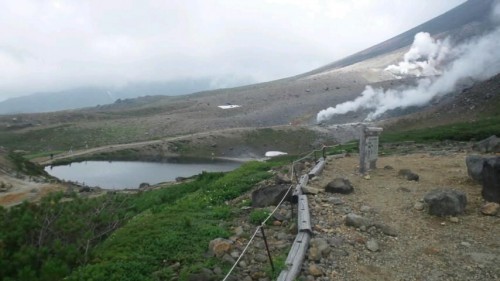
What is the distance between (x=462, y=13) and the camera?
169 metres

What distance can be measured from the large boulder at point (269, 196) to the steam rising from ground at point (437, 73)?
80755 mm

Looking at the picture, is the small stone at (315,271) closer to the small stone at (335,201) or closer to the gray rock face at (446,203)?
the small stone at (335,201)

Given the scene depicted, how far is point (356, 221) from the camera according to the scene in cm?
899

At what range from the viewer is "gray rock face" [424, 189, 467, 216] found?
9.42 m

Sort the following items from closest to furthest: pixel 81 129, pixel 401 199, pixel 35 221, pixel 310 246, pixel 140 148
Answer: pixel 310 246 < pixel 35 221 < pixel 401 199 < pixel 140 148 < pixel 81 129

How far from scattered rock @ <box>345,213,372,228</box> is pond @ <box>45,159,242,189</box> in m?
38.2

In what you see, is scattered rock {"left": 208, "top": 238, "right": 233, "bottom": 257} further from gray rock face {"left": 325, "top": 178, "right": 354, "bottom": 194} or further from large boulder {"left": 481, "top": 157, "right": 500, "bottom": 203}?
large boulder {"left": 481, "top": 157, "right": 500, "bottom": 203}

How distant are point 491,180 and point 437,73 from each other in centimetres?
11678

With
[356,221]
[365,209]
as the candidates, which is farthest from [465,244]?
[365,209]

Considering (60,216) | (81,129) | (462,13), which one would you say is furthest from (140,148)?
(462,13)

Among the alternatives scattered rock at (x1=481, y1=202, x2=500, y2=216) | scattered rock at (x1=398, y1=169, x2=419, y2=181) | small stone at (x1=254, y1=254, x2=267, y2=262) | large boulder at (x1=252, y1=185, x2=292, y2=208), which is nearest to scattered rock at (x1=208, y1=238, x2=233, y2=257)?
small stone at (x1=254, y1=254, x2=267, y2=262)

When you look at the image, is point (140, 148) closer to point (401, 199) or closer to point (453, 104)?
point (453, 104)

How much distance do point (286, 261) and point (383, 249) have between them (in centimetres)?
226

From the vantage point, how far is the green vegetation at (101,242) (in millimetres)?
7098
